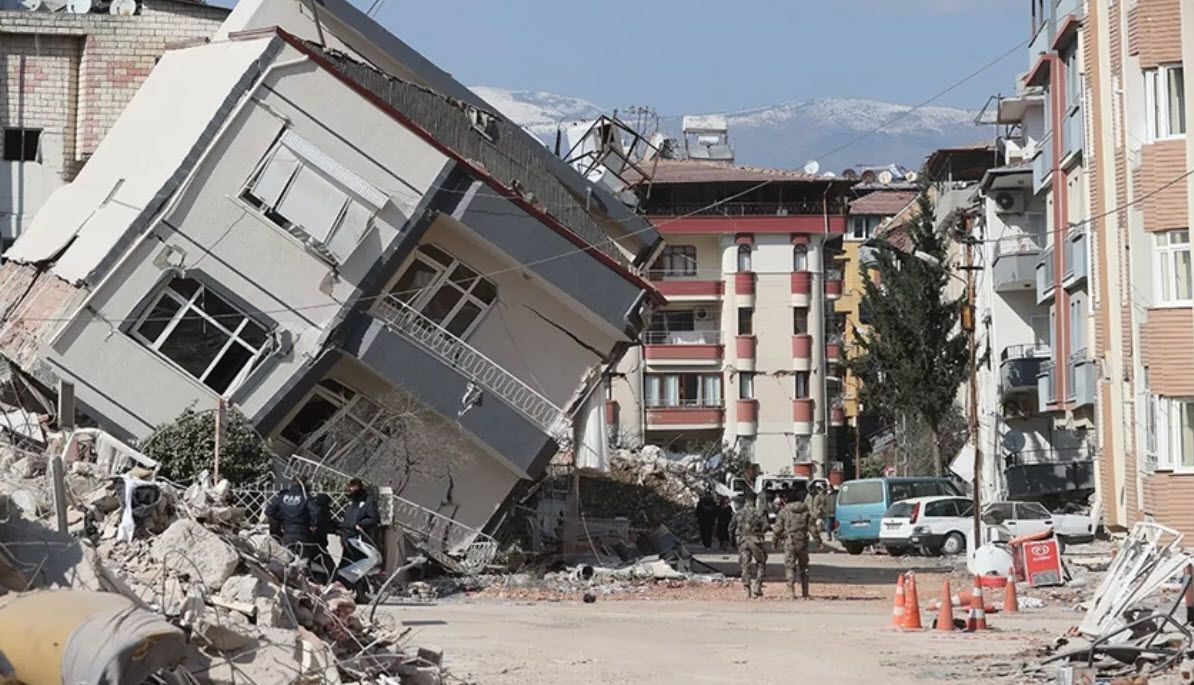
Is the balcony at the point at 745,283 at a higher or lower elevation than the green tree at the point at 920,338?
higher

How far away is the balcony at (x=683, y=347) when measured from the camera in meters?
80.2

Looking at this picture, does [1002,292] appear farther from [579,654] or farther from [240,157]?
[579,654]

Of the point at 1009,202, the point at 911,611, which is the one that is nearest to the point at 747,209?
the point at 1009,202

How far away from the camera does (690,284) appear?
8031cm

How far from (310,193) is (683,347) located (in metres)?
48.9

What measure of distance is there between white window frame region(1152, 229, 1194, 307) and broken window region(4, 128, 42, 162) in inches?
967

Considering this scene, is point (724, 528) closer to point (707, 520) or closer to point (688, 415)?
point (707, 520)

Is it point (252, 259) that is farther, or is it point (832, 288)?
point (832, 288)

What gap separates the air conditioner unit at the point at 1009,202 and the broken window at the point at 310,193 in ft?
115

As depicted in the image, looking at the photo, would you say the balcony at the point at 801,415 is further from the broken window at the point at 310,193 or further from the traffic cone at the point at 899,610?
the traffic cone at the point at 899,610

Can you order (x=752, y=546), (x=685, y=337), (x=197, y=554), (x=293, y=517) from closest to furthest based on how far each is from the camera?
(x=197, y=554) < (x=293, y=517) < (x=752, y=546) < (x=685, y=337)

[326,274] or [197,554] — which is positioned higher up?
[326,274]

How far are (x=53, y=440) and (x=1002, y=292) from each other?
4326 centimetres

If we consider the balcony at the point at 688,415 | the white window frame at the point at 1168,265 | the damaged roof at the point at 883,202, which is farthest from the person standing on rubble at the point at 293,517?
the damaged roof at the point at 883,202
